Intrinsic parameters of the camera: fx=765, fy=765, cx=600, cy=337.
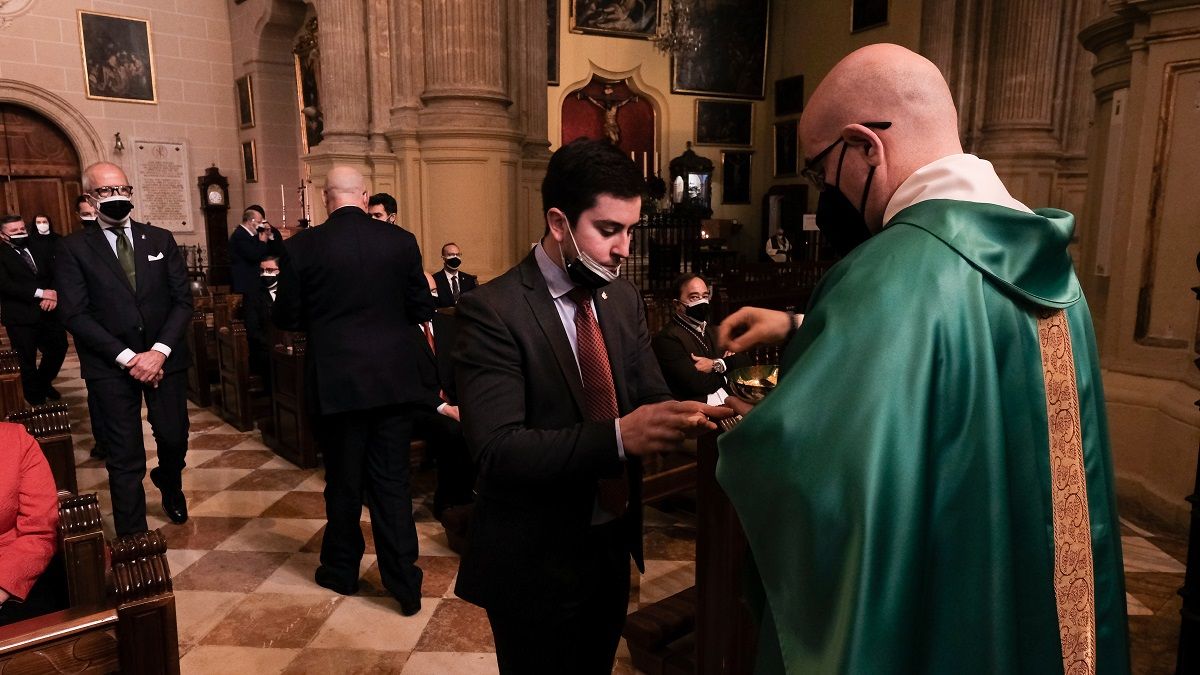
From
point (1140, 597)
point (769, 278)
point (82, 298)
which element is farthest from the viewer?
point (769, 278)

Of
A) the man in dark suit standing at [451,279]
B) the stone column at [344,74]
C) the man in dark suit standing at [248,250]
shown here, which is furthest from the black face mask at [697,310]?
the man in dark suit standing at [248,250]

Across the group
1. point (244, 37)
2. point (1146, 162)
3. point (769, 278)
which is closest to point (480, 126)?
point (769, 278)

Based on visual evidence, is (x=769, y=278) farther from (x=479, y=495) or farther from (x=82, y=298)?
(x=479, y=495)

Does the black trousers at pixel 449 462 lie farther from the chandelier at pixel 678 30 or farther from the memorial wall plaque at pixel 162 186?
the chandelier at pixel 678 30

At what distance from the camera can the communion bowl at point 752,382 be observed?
155cm

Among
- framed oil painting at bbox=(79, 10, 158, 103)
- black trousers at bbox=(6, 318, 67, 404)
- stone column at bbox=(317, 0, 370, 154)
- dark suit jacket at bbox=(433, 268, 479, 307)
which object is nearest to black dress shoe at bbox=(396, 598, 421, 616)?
dark suit jacket at bbox=(433, 268, 479, 307)

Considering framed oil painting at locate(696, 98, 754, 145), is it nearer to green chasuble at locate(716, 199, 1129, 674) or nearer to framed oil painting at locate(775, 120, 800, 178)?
framed oil painting at locate(775, 120, 800, 178)

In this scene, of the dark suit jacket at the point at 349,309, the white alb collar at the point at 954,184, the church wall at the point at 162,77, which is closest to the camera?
the white alb collar at the point at 954,184

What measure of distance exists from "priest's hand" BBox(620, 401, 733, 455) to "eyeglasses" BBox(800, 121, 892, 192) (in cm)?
48

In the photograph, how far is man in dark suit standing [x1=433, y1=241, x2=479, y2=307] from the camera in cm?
691

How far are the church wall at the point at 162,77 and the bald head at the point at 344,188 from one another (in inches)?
488

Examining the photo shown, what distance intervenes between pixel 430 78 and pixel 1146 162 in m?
6.12

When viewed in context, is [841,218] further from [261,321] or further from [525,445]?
[261,321]

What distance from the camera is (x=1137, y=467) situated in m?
4.38
